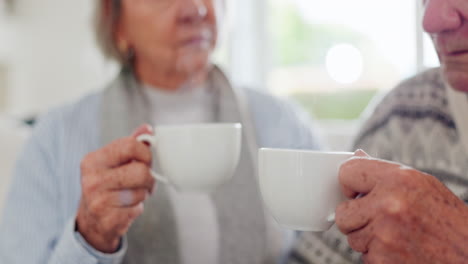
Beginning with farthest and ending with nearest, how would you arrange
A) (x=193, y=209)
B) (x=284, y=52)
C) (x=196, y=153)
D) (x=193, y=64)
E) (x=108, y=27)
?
(x=284, y=52), (x=108, y=27), (x=193, y=64), (x=193, y=209), (x=196, y=153)

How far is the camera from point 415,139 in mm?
484

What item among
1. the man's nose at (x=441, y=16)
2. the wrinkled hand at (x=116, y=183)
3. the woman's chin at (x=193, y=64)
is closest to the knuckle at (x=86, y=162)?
the wrinkled hand at (x=116, y=183)

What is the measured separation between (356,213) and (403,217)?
0.03m

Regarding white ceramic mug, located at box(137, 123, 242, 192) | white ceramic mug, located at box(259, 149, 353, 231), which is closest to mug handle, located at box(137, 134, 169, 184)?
white ceramic mug, located at box(137, 123, 242, 192)

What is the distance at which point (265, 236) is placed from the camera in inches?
22.8

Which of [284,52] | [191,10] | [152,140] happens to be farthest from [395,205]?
[284,52]

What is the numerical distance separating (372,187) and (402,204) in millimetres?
21

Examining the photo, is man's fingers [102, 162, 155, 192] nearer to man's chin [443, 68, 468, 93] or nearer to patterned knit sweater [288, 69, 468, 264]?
patterned knit sweater [288, 69, 468, 264]

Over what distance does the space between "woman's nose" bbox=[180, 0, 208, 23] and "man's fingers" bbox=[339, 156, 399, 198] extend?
37 cm

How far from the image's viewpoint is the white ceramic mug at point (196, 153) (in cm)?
45

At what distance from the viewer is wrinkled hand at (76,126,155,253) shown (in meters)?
0.48

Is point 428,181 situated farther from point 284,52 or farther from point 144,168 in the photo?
point 284,52

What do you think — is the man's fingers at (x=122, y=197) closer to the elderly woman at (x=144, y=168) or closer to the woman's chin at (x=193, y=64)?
the elderly woman at (x=144, y=168)

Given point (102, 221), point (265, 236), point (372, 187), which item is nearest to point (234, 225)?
point (265, 236)
